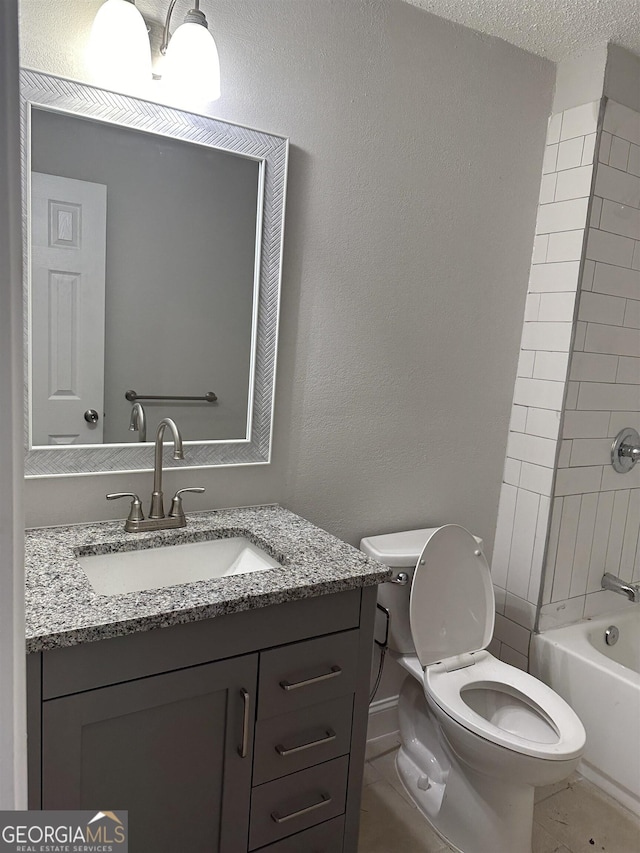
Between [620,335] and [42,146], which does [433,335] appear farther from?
[42,146]

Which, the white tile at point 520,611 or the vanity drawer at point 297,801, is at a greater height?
the white tile at point 520,611

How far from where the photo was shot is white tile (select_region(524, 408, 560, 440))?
2.23 m

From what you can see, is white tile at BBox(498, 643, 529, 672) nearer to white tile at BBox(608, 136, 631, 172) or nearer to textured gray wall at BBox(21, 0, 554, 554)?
textured gray wall at BBox(21, 0, 554, 554)

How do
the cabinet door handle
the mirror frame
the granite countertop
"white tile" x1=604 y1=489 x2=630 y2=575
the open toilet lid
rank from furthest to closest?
"white tile" x1=604 y1=489 x2=630 y2=575 → the open toilet lid → the mirror frame → the cabinet door handle → the granite countertop

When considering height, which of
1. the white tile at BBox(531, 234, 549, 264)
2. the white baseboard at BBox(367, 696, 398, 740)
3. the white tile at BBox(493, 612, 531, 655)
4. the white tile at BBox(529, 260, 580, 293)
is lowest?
the white baseboard at BBox(367, 696, 398, 740)

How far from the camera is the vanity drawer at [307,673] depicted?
1.39 metres

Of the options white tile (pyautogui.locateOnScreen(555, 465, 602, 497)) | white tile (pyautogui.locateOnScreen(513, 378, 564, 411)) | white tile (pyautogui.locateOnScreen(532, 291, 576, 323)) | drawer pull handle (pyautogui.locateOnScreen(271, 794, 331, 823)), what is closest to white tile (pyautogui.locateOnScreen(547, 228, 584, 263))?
white tile (pyautogui.locateOnScreen(532, 291, 576, 323))

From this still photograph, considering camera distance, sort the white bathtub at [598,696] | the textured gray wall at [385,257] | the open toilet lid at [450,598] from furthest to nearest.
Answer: the white bathtub at [598,696] → the open toilet lid at [450,598] → the textured gray wall at [385,257]

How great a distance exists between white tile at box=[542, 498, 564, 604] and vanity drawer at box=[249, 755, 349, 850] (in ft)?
3.54

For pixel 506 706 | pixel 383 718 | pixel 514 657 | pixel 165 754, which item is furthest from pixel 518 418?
pixel 165 754

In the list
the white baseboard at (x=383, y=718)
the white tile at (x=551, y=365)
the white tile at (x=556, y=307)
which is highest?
the white tile at (x=556, y=307)

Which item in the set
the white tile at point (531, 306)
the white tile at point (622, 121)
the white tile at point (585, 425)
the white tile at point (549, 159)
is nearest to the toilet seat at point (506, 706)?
the white tile at point (585, 425)

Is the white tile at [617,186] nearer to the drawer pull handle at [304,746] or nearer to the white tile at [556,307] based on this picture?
the white tile at [556,307]

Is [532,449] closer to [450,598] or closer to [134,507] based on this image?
[450,598]
